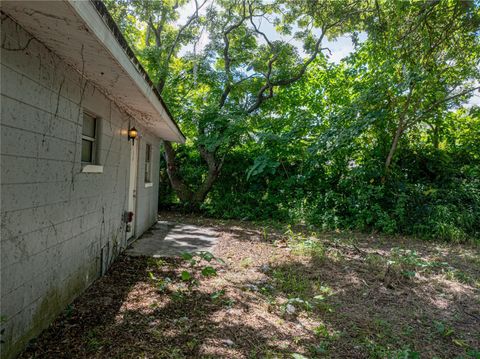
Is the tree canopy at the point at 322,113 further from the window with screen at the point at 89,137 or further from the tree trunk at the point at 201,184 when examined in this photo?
the window with screen at the point at 89,137

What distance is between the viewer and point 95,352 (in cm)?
237

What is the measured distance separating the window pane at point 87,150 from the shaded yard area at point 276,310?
160 cm

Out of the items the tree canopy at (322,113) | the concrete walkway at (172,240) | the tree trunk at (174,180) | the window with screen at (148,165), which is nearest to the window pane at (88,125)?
the concrete walkway at (172,240)

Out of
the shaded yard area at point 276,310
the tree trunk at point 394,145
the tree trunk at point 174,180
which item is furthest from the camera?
the tree trunk at point 174,180

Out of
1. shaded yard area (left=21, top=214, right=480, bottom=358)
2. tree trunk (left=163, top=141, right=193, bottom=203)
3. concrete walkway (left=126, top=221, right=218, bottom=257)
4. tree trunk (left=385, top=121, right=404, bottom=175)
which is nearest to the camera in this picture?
shaded yard area (left=21, top=214, right=480, bottom=358)

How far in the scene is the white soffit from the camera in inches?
73.7

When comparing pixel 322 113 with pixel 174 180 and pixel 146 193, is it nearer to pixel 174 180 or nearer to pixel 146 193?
pixel 174 180

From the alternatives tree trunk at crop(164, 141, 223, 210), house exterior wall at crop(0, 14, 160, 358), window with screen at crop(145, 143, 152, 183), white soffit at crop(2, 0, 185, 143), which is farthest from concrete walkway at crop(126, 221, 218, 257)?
white soffit at crop(2, 0, 185, 143)

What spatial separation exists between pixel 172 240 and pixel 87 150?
10.9ft

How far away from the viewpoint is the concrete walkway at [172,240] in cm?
558

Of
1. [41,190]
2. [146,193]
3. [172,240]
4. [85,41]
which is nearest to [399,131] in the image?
[172,240]

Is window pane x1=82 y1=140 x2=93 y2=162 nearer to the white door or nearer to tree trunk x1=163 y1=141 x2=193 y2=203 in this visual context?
the white door

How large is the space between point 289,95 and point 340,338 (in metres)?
10.6

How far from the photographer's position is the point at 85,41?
7.63 ft
